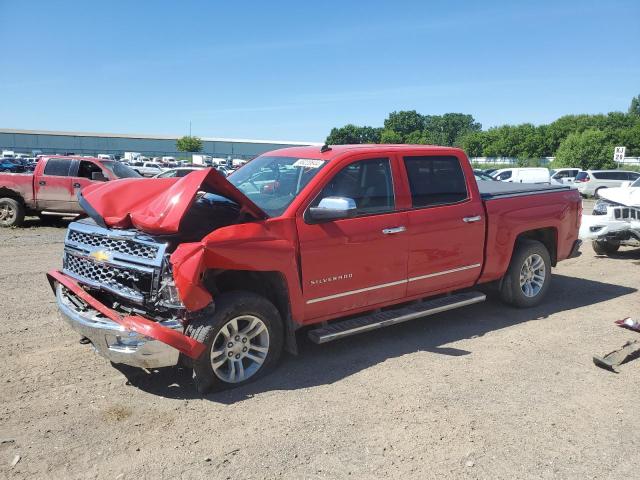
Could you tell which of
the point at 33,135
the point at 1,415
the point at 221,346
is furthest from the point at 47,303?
the point at 33,135

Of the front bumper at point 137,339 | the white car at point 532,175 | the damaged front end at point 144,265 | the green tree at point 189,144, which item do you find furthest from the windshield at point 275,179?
the green tree at point 189,144

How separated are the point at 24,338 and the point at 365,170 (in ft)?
12.1

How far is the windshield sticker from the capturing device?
189 inches

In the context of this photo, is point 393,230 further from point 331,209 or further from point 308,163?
point 308,163

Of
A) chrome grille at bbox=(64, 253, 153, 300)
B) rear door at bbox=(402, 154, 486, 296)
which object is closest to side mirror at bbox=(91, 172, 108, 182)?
chrome grille at bbox=(64, 253, 153, 300)

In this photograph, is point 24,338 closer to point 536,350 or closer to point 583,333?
point 536,350

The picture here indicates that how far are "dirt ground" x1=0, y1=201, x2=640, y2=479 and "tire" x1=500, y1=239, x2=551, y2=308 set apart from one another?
2.13ft

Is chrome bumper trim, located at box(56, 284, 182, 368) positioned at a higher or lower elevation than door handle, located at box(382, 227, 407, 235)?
lower

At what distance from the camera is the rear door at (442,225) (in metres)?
5.09

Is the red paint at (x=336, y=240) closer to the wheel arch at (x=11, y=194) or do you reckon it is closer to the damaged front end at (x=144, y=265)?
the damaged front end at (x=144, y=265)

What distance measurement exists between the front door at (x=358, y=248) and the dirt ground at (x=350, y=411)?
0.62 metres

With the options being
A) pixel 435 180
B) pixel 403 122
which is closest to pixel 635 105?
pixel 403 122

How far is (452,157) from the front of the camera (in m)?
5.68

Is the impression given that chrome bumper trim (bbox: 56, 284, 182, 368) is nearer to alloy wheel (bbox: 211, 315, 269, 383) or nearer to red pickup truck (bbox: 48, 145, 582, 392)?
red pickup truck (bbox: 48, 145, 582, 392)
